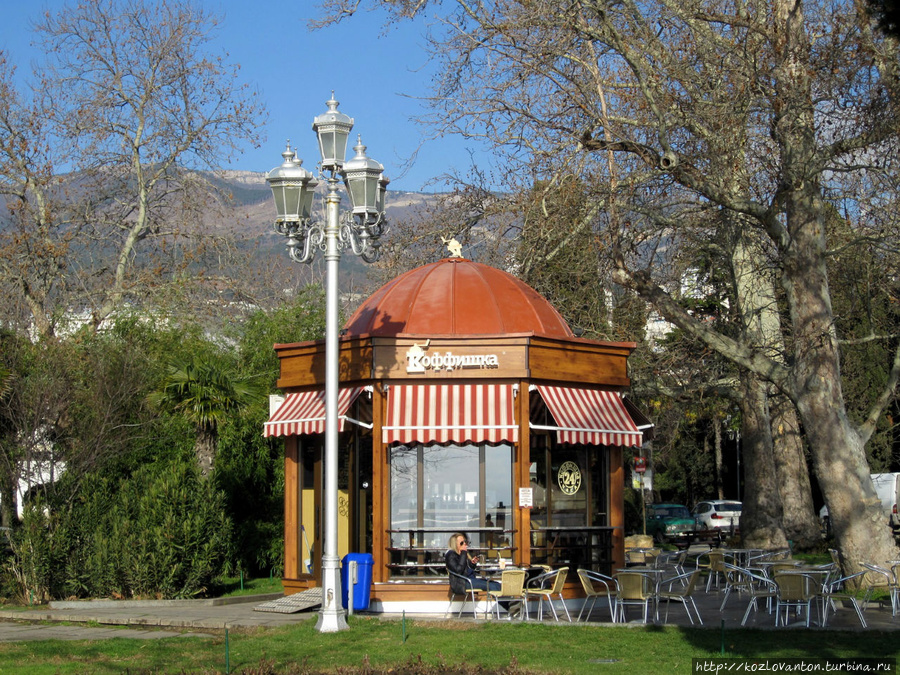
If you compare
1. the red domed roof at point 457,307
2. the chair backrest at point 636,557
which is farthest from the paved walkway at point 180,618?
the red domed roof at point 457,307

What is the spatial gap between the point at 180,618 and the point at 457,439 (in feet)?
17.0

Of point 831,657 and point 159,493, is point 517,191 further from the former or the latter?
point 831,657

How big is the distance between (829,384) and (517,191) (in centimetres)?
829

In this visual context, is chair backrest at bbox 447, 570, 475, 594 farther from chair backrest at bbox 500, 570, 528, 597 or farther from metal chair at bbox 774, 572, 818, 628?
metal chair at bbox 774, 572, 818, 628

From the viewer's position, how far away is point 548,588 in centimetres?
1739

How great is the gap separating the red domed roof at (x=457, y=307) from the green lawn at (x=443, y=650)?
5579mm

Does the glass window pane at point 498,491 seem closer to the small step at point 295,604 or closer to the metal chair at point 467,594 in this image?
the metal chair at point 467,594

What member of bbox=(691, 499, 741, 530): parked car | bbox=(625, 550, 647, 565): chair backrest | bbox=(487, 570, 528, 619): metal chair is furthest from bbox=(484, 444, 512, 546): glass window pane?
bbox=(691, 499, 741, 530): parked car

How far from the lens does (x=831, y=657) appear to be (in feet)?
38.4

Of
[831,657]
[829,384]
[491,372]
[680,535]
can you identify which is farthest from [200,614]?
[680,535]

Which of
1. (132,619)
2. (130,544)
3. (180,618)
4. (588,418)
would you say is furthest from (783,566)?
(130,544)

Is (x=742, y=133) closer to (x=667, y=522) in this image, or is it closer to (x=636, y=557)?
(x=636, y=557)

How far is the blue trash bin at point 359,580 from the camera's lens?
16.8 metres

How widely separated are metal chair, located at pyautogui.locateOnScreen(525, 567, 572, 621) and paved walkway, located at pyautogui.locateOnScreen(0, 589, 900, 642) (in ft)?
2.12
